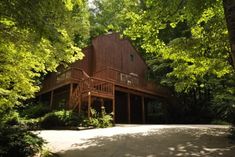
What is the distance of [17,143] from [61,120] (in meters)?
8.21

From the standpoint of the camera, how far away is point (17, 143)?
5.54 m

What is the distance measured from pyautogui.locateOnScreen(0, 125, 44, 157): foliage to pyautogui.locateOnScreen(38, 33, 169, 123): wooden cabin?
7.97 m

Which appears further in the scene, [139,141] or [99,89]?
[99,89]

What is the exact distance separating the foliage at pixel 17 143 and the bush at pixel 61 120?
695cm

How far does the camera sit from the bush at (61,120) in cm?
1320

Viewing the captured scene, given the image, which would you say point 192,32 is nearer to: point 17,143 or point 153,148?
point 153,148

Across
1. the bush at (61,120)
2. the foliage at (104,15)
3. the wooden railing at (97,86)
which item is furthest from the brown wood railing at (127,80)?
the foliage at (104,15)

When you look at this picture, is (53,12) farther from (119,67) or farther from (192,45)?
(119,67)

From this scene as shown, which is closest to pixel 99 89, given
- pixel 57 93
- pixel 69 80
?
pixel 69 80

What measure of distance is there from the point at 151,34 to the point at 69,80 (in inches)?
417

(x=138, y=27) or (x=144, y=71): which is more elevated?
(x=144, y=71)

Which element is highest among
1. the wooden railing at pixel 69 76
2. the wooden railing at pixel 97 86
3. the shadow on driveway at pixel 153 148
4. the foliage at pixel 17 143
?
the wooden railing at pixel 69 76

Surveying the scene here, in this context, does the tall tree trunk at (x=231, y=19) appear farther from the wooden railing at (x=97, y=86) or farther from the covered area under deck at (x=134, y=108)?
the covered area under deck at (x=134, y=108)

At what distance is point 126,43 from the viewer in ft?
79.4
